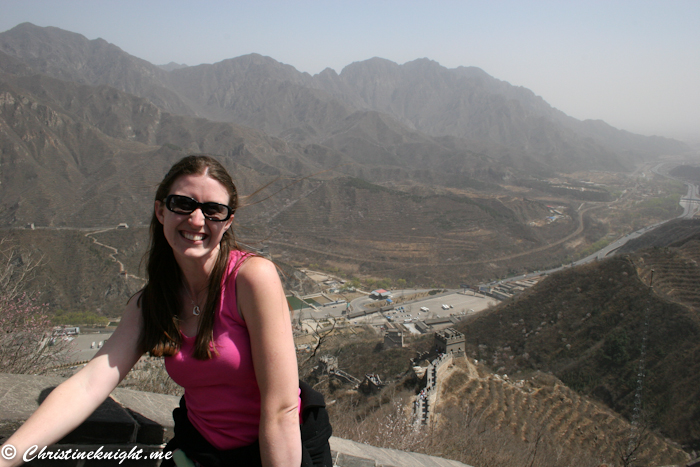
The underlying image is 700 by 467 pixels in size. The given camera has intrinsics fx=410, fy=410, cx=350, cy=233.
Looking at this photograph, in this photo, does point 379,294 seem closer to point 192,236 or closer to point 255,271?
Result: point 192,236

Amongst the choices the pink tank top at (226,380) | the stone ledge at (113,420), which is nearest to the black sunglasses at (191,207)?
the pink tank top at (226,380)

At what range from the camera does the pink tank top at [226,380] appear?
4.97ft

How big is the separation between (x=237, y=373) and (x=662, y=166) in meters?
190

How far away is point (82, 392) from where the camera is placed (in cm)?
154

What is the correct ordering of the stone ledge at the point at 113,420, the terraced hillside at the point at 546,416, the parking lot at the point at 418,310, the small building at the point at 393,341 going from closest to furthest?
1. the stone ledge at the point at 113,420
2. the terraced hillside at the point at 546,416
3. the small building at the point at 393,341
4. the parking lot at the point at 418,310

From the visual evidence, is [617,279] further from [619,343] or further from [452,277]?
[452,277]

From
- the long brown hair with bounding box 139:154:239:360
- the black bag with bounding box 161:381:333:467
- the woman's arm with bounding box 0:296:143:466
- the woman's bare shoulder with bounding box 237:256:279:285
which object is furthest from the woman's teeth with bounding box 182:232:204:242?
the black bag with bounding box 161:381:333:467

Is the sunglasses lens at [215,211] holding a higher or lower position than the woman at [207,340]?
higher

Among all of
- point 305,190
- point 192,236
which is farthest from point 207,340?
point 305,190

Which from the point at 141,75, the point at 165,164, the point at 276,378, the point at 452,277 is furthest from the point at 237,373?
the point at 141,75

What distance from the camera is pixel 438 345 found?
1772 cm

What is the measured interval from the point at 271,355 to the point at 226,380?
258 millimetres

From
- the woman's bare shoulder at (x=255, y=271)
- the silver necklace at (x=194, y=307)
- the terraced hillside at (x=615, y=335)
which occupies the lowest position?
the terraced hillside at (x=615, y=335)

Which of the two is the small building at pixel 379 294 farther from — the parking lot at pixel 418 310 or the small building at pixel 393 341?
the small building at pixel 393 341
